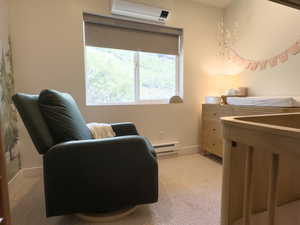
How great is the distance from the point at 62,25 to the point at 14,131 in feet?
4.39

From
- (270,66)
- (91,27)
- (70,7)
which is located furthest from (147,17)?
(270,66)

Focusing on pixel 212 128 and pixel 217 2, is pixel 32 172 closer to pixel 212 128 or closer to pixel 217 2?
pixel 212 128

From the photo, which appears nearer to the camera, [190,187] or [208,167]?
[190,187]

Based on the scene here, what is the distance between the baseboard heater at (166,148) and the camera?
2572mm

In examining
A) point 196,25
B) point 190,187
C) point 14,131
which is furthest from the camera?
point 196,25

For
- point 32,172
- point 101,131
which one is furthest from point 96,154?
point 32,172

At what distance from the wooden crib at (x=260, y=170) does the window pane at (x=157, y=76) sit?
1.99 meters

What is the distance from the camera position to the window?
7.59 feet

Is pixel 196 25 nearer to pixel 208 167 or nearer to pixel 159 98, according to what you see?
pixel 159 98

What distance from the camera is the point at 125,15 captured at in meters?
2.29

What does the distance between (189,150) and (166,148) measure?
475mm

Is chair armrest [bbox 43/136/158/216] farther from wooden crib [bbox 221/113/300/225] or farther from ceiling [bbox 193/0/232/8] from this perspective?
ceiling [bbox 193/0/232/8]

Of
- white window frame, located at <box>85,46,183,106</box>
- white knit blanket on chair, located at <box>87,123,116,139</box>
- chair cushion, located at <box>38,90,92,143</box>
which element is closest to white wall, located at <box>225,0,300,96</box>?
white window frame, located at <box>85,46,183,106</box>

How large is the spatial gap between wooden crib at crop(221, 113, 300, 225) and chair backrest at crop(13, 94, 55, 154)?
1.11 meters
